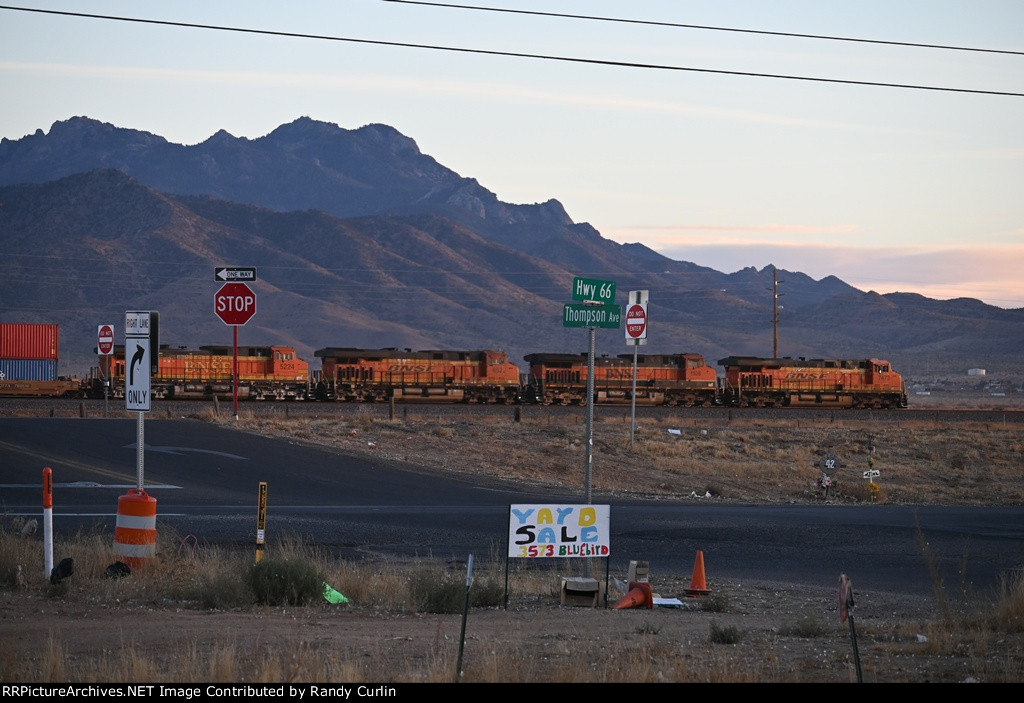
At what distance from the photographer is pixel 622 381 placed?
65125 mm

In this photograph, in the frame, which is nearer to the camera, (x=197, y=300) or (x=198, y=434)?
(x=198, y=434)

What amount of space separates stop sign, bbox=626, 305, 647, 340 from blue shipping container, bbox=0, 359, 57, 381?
38902mm

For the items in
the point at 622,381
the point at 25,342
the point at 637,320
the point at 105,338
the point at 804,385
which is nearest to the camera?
the point at 637,320

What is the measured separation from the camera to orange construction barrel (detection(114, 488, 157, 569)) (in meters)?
14.4

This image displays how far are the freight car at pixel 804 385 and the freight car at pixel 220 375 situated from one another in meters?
24.2

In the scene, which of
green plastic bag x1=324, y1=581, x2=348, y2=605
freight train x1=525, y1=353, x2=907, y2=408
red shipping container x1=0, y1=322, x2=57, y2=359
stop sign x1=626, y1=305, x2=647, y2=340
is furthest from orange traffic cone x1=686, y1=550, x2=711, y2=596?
red shipping container x1=0, y1=322, x2=57, y2=359

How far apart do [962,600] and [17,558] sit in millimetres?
11786

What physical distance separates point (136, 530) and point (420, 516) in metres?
8.62

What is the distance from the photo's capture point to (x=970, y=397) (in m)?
124

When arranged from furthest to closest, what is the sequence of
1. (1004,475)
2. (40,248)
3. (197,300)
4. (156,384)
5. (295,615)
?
(40,248)
(197,300)
(156,384)
(1004,475)
(295,615)

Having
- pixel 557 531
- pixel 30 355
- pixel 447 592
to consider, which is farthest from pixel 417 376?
pixel 557 531

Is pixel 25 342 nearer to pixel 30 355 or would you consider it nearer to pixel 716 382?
pixel 30 355

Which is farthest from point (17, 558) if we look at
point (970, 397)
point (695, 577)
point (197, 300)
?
point (197, 300)
